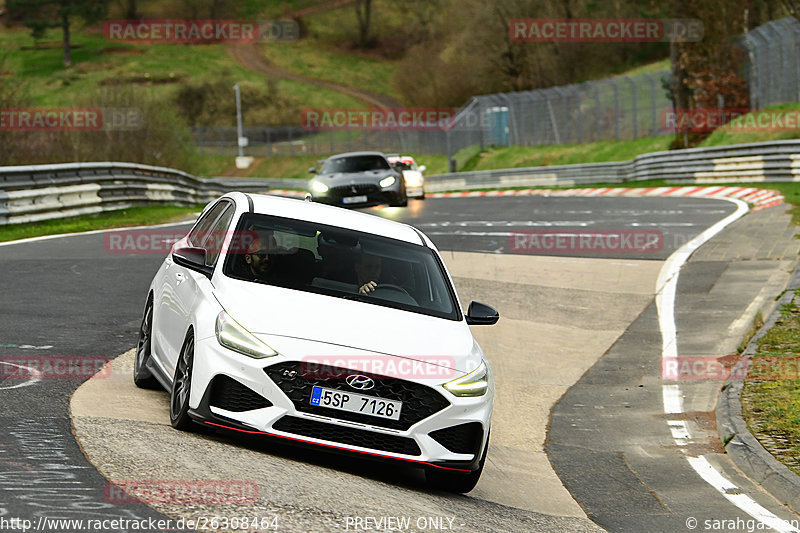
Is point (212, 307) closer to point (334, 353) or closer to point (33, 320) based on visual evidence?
point (334, 353)

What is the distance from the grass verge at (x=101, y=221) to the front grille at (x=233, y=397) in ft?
44.7

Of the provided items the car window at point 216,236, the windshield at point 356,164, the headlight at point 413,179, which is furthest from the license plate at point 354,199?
the car window at point 216,236

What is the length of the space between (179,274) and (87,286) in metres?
5.82

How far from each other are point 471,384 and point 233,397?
1454 mm

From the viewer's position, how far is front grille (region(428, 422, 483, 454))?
7.12 meters

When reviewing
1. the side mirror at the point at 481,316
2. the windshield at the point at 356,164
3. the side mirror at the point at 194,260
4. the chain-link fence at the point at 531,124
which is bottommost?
the chain-link fence at the point at 531,124

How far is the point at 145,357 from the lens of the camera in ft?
29.1

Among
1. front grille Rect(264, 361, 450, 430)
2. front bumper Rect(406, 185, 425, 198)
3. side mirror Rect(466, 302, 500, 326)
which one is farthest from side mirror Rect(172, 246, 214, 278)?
front bumper Rect(406, 185, 425, 198)

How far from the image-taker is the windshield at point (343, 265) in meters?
7.95

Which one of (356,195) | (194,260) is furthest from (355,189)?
(194,260)

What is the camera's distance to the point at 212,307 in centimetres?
733

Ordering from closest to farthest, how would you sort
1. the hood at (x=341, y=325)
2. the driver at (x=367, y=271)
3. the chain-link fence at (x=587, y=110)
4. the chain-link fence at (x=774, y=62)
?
1. the hood at (x=341, y=325)
2. the driver at (x=367, y=271)
3. the chain-link fence at (x=774, y=62)
4. the chain-link fence at (x=587, y=110)

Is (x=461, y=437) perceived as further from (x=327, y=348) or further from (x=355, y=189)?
(x=355, y=189)

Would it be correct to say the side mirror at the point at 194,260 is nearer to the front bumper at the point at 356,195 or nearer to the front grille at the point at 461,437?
the front grille at the point at 461,437
